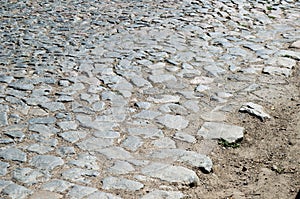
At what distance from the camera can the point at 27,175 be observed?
453 centimetres

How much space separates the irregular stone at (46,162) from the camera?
4664mm

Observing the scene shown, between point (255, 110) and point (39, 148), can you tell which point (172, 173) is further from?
point (255, 110)

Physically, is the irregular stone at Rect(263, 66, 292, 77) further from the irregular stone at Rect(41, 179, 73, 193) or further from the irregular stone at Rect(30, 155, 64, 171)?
the irregular stone at Rect(41, 179, 73, 193)

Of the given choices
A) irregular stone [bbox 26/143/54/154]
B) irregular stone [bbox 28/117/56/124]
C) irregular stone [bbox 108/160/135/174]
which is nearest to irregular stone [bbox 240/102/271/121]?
irregular stone [bbox 108/160/135/174]

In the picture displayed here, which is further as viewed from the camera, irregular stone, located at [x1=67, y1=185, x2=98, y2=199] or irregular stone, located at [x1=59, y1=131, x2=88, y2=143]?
irregular stone, located at [x1=59, y1=131, x2=88, y2=143]

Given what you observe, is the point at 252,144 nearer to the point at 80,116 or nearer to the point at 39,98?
the point at 80,116

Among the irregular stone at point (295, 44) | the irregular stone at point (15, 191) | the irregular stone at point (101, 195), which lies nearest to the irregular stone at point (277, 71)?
the irregular stone at point (295, 44)

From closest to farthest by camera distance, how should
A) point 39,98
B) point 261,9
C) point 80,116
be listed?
point 80,116
point 39,98
point 261,9

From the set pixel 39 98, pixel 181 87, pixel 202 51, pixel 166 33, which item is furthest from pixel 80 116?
pixel 166 33

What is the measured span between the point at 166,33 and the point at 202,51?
908 millimetres

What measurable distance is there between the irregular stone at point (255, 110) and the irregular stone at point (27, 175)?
215 centimetres

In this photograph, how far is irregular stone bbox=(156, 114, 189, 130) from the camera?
5.42 m

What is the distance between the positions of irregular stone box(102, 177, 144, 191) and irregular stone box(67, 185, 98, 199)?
110 mm

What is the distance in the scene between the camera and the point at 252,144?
5184 millimetres
